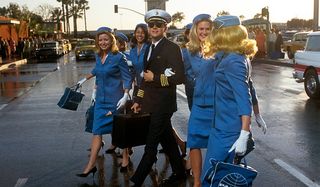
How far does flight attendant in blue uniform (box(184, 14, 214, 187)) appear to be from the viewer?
14.6 ft

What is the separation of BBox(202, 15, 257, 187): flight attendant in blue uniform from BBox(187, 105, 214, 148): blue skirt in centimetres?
89

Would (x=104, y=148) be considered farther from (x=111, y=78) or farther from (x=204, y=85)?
(x=204, y=85)

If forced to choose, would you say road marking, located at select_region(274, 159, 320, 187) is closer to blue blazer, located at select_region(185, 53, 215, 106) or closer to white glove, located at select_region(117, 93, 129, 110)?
blue blazer, located at select_region(185, 53, 215, 106)

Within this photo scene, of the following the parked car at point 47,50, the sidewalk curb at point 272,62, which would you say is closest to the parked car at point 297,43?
the sidewalk curb at point 272,62

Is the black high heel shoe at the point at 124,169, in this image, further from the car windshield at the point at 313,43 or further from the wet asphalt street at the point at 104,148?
the car windshield at the point at 313,43

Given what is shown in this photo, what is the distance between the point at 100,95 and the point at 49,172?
1165 millimetres

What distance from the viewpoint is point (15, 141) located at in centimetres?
810

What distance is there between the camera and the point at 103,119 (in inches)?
229

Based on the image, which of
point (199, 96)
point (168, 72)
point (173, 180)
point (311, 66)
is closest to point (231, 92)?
point (199, 96)

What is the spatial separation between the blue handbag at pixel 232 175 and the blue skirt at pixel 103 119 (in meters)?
2.64

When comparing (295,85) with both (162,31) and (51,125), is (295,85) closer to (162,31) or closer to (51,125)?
(51,125)

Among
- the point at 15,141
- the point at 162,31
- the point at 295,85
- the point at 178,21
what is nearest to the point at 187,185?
the point at 162,31

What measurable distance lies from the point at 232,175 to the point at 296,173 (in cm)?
284

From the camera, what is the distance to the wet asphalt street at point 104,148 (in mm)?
5766
